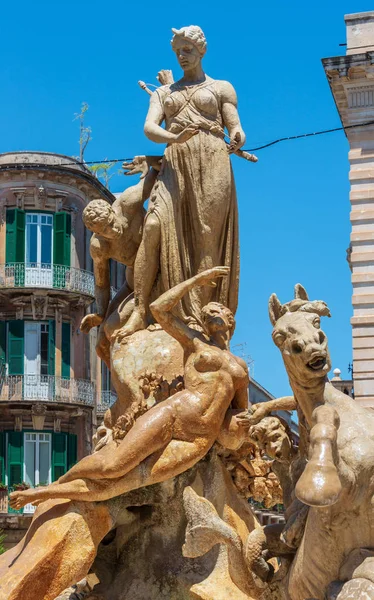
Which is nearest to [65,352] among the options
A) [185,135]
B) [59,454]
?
[59,454]

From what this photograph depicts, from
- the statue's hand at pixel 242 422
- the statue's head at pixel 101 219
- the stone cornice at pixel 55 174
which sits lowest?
the statue's hand at pixel 242 422

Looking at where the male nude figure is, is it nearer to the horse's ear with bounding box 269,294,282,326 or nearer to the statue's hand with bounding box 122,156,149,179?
the statue's hand with bounding box 122,156,149,179

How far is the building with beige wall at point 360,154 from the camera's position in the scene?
25.2 m

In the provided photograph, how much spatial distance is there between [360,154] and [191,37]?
1706 centimetres

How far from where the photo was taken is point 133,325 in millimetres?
9391

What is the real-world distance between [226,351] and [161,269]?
1.27m

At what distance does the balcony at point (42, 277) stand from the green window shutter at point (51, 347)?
1.27m

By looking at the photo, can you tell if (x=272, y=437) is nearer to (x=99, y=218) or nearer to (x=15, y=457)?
(x=99, y=218)

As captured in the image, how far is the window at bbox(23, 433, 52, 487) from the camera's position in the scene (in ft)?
115

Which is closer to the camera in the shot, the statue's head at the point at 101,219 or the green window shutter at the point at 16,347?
the statue's head at the point at 101,219

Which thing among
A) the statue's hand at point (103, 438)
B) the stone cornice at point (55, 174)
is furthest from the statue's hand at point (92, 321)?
the stone cornice at point (55, 174)

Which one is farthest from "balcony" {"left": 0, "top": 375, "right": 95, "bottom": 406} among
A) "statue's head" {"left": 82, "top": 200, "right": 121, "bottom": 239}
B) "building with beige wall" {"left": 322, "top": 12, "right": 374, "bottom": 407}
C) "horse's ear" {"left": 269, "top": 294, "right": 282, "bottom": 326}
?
"horse's ear" {"left": 269, "top": 294, "right": 282, "bottom": 326}

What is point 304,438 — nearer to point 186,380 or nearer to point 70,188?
point 186,380

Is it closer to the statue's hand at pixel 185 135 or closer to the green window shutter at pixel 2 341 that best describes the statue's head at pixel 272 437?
the statue's hand at pixel 185 135
